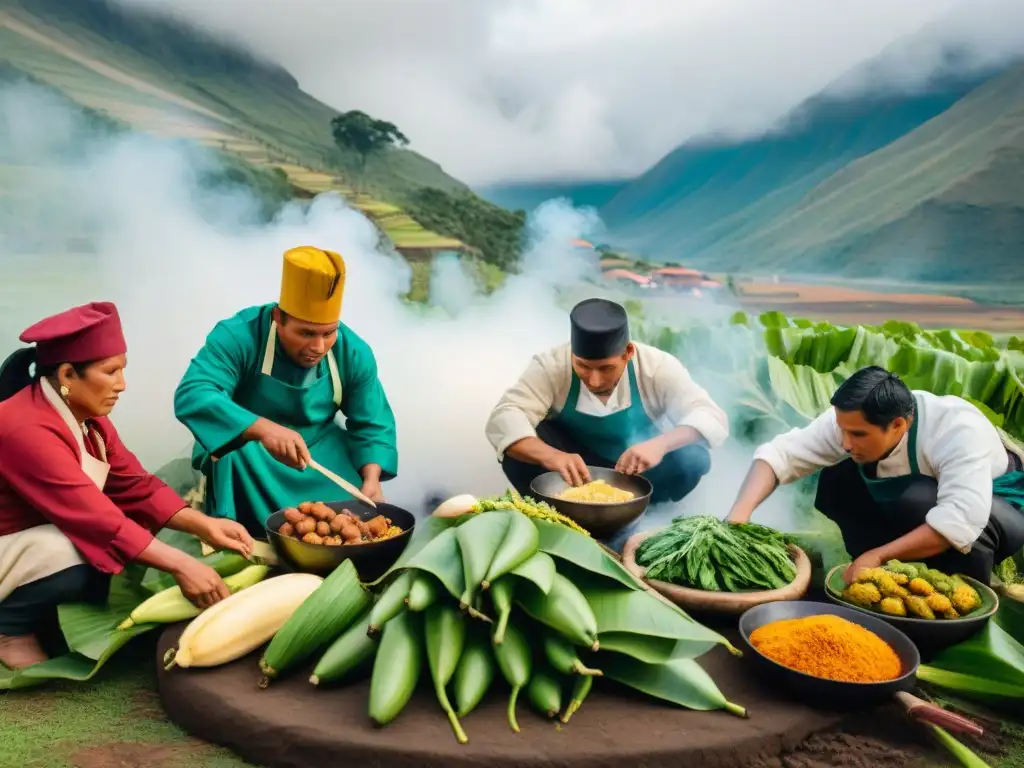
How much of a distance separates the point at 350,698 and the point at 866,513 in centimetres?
218

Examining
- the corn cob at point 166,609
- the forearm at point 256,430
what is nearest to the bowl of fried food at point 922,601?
the corn cob at point 166,609

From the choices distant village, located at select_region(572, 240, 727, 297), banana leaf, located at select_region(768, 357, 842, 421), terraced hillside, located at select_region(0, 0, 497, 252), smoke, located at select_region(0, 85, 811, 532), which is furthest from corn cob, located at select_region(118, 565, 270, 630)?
distant village, located at select_region(572, 240, 727, 297)

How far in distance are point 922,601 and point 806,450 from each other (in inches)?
32.9

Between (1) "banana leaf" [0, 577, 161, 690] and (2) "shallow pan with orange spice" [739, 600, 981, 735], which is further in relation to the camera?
(1) "banana leaf" [0, 577, 161, 690]

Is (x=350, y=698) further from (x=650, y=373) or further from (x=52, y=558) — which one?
(x=650, y=373)

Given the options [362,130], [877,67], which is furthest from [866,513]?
[877,67]

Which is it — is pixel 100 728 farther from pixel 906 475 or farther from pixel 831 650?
pixel 906 475

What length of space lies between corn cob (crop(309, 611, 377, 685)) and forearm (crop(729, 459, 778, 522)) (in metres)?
1.50

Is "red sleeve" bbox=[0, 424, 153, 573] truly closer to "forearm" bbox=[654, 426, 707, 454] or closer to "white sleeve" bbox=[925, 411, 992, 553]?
"forearm" bbox=[654, 426, 707, 454]

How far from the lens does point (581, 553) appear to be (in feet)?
8.04

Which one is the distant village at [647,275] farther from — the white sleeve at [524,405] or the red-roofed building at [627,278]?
the white sleeve at [524,405]

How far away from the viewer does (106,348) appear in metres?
2.72

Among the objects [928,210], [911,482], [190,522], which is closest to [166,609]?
[190,522]

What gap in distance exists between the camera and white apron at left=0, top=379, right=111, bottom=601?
107 inches
